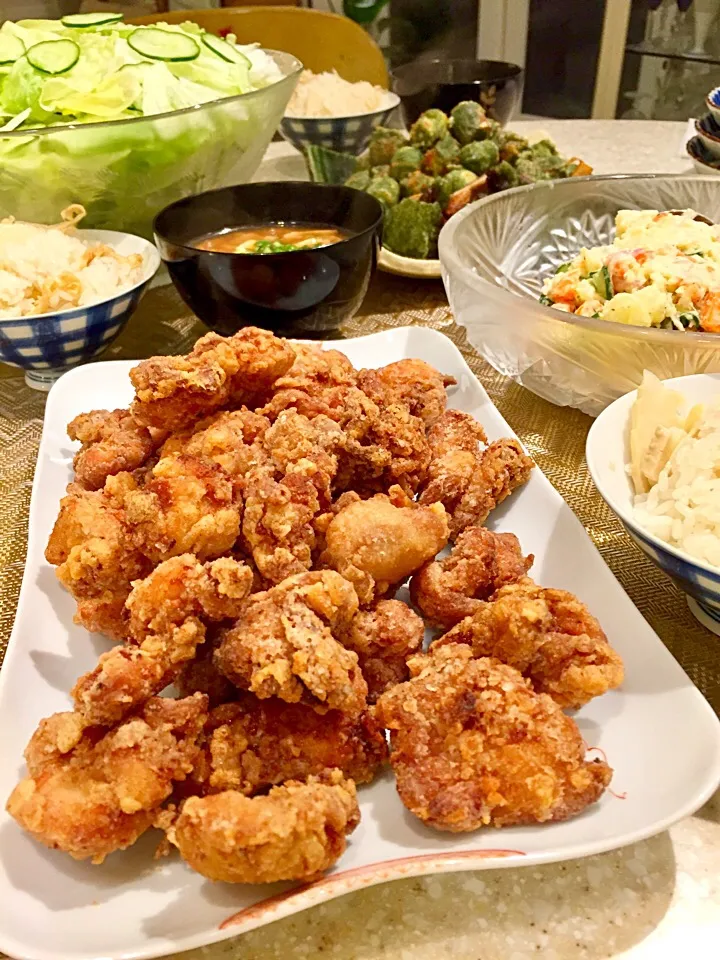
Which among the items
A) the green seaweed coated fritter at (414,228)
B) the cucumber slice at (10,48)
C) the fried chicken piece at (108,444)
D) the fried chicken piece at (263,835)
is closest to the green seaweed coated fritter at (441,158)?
the green seaweed coated fritter at (414,228)

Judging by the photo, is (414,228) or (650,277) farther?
(414,228)

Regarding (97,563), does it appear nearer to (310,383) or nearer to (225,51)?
(310,383)

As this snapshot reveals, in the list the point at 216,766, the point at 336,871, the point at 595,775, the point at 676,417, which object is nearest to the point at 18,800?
the point at 216,766

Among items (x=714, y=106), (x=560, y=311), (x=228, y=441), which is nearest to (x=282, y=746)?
(x=228, y=441)

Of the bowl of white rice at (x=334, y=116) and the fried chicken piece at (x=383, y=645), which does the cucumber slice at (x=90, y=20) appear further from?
the fried chicken piece at (x=383, y=645)

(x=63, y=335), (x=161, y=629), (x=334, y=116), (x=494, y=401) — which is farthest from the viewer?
(x=334, y=116)

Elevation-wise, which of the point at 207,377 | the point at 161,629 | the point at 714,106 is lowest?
the point at 161,629

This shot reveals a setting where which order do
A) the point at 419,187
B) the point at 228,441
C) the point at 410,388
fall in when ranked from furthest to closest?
1. the point at 419,187
2. the point at 410,388
3. the point at 228,441

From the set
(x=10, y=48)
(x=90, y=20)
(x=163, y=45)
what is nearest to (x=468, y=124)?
(x=163, y=45)

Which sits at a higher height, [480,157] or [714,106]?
[714,106]
